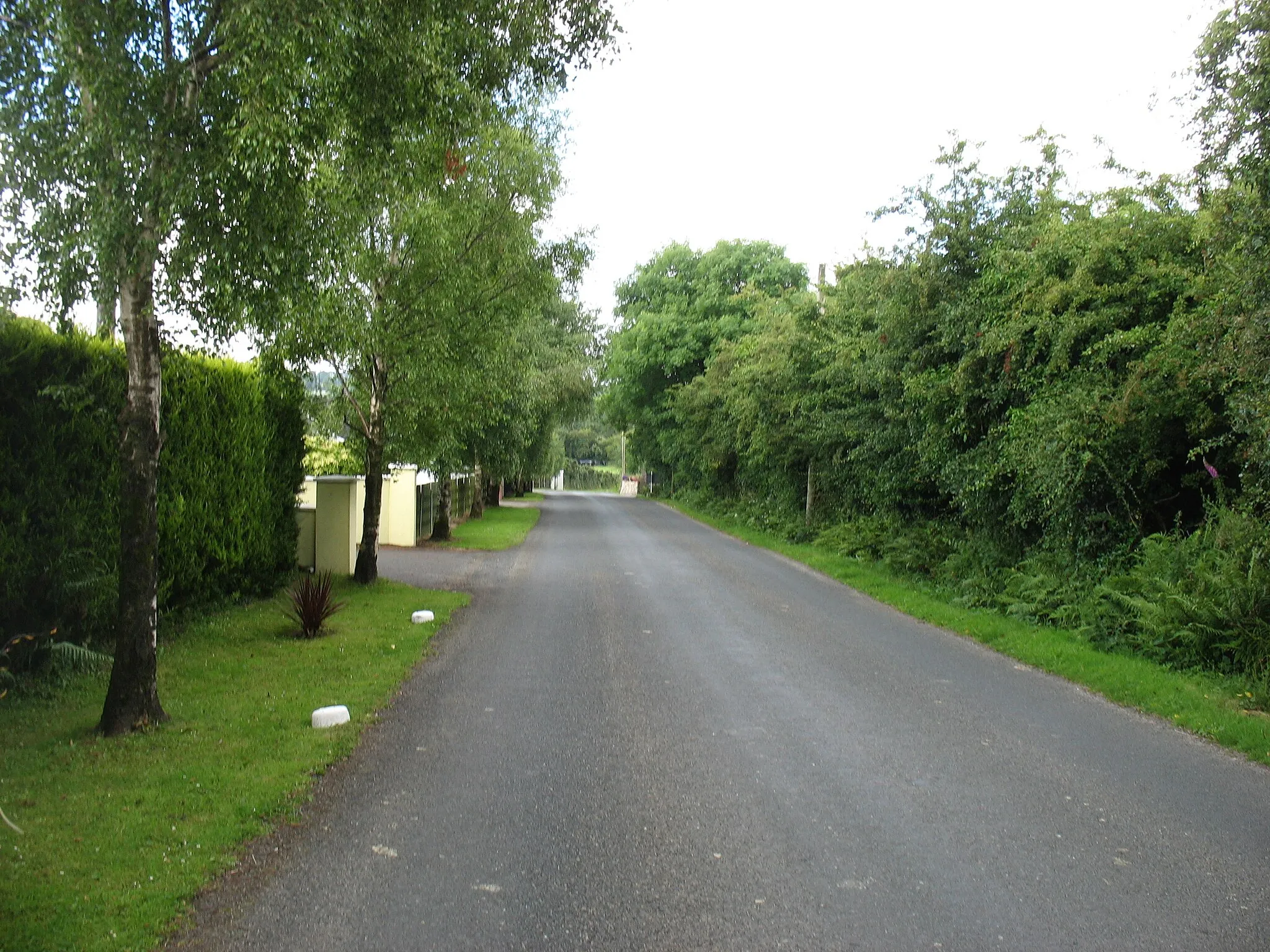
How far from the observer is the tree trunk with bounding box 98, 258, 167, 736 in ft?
20.7

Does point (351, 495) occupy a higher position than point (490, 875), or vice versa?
point (351, 495)

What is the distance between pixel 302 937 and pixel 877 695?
17.8 feet

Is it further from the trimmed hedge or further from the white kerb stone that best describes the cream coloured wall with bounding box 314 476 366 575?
the white kerb stone

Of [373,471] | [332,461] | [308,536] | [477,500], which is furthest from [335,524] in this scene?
[477,500]

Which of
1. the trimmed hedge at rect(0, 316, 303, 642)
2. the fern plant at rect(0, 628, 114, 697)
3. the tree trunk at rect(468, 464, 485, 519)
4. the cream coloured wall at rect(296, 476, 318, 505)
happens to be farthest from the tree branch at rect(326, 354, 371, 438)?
the tree trunk at rect(468, 464, 485, 519)

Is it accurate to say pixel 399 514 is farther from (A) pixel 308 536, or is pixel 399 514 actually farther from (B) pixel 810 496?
(B) pixel 810 496

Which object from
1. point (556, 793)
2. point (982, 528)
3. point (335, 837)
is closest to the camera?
point (335, 837)

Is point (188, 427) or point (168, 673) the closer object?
point (168, 673)

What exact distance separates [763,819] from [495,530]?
74.8 feet

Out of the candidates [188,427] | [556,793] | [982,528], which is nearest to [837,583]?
[982,528]

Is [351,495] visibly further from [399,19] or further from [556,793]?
[556,793]

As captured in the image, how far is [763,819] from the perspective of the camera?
5051 mm

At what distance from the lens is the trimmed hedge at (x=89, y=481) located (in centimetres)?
716

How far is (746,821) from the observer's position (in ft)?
16.4
